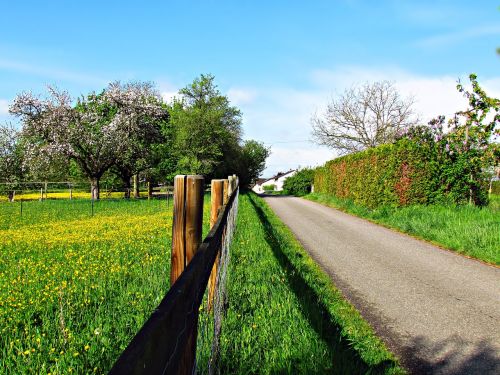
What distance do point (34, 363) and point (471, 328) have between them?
181 inches

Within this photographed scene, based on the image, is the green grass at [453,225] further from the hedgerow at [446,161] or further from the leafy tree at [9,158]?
the leafy tree at [9,158]

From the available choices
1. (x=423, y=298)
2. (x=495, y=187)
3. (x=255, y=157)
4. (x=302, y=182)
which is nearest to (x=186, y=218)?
(x=423, y=298)

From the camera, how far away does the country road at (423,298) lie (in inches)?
157

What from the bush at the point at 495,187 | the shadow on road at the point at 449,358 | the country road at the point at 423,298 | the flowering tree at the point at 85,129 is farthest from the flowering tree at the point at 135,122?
the bush at the point at 495,187

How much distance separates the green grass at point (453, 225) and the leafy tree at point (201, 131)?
78.1ft

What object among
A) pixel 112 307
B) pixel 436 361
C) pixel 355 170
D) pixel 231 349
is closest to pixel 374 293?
pixel 436 361

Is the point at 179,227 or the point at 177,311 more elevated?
the point at 179,227

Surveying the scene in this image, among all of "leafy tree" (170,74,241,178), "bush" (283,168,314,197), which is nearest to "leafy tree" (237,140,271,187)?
"bush" (283,168,314,197)

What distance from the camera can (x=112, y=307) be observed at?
14.7 feet

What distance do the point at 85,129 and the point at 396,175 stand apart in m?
23.1

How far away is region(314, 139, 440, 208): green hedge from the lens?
14928 millimetres

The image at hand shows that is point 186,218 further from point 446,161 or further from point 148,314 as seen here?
point 446,161

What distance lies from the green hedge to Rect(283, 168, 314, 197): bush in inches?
1316

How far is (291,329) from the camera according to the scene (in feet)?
12.7
